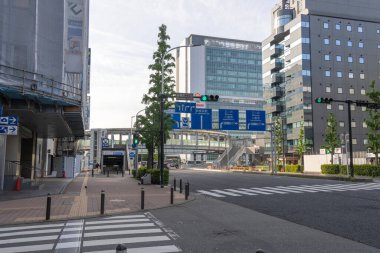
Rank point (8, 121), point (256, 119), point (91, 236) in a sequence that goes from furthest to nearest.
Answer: point (256, 119)
point (8, 121)
point (91, 236)

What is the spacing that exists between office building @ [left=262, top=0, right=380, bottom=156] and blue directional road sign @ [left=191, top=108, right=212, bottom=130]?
4160 cm

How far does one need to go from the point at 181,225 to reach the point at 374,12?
9296cm

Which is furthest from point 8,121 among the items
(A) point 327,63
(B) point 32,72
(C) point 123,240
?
(A) point 327,63

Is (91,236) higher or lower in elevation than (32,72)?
lower

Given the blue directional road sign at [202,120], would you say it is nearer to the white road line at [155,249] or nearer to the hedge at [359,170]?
the hedge at [359,170]

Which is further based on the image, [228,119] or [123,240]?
[228,119]

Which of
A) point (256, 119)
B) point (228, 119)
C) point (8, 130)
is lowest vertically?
point (8, 130)

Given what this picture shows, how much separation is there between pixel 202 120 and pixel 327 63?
2023 inches

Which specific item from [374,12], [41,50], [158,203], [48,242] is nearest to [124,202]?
[158,203]

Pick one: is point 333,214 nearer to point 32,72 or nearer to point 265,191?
point 265,191

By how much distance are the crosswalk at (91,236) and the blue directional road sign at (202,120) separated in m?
30.0

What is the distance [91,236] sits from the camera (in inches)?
366

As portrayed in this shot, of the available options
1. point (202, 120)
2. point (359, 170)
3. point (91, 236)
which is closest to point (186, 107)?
Answer: point (202, 120)

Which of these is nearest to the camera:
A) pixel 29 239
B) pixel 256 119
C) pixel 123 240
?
pixel 123 240
